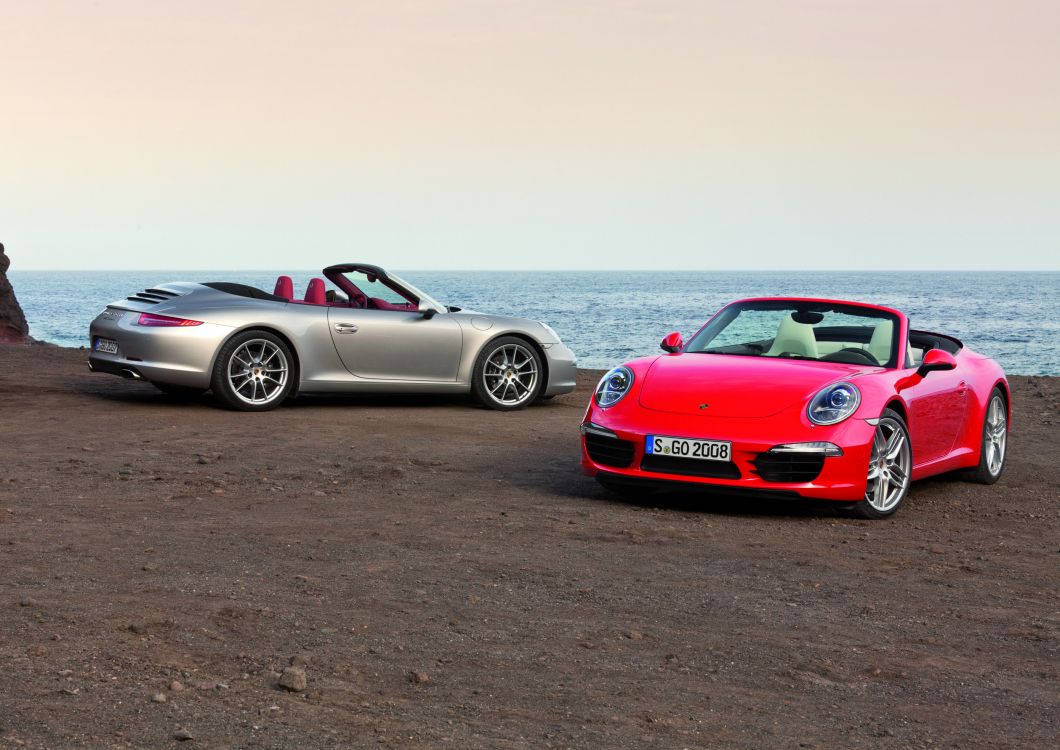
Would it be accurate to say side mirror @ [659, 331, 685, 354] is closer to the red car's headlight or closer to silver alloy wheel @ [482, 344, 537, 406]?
the red car's headlight

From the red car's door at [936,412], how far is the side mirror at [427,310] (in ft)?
17.9

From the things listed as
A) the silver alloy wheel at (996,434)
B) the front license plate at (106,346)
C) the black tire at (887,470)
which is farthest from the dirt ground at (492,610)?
the front license plate at (106,346)

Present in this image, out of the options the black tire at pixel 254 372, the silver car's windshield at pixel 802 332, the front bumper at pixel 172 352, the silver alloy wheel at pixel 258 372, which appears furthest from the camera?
the silver alloy wheel at pixel 258 372

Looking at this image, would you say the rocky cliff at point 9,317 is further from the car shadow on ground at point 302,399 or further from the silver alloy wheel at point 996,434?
the silver alloy wheel at point 996,434

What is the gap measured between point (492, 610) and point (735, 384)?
3275mm

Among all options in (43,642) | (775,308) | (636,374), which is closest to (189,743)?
(43,642)

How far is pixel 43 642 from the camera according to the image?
4.49 meters

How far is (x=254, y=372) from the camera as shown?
12219mm

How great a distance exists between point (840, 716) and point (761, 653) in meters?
0.69

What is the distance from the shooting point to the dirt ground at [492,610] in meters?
3.96

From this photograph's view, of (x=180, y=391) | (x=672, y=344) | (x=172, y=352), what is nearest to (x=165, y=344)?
(x=172, y=352)

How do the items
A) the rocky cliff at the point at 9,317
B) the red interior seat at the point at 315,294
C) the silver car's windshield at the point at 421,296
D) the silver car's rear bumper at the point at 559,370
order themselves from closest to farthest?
the red interior seat at the point at 315,294, the silver car's windshield at the point at 421,296, the silver car's rear bumper at the point at 559,370, the rocky cliff at the point at 9,317

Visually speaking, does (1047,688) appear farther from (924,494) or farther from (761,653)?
(924,494)

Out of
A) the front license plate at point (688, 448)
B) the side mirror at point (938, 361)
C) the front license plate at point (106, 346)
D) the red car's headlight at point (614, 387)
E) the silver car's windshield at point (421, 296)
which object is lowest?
the front license plate at point (688, 448)
